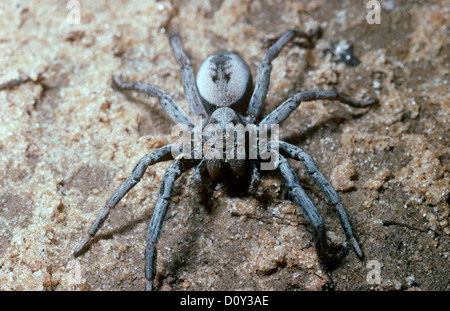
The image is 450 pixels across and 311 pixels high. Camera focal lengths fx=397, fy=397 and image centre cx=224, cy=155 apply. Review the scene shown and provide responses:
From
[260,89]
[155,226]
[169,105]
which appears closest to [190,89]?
[169,105]

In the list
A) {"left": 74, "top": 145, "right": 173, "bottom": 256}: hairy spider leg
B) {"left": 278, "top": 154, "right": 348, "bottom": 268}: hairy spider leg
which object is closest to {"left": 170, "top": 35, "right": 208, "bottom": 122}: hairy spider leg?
{"left": 74, "top": 145, "right": 173, "bottom": 256}: hairy spider leg

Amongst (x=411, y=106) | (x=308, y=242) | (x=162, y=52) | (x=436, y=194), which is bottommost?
(x=308, y=242)

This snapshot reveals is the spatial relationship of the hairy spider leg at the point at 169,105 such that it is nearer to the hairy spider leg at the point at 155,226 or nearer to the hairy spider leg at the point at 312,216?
the hairy spider leg at the point at 155,226

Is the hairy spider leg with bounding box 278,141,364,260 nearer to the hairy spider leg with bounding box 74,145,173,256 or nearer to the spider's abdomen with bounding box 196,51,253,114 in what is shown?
the spider's abdomen with bounding box 196,51,253,114

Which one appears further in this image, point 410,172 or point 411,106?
point 411,106

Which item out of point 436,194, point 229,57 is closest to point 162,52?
point 229,57

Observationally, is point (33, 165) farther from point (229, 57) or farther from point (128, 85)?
point (229, 57)

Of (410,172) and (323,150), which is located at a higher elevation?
(323,150)
